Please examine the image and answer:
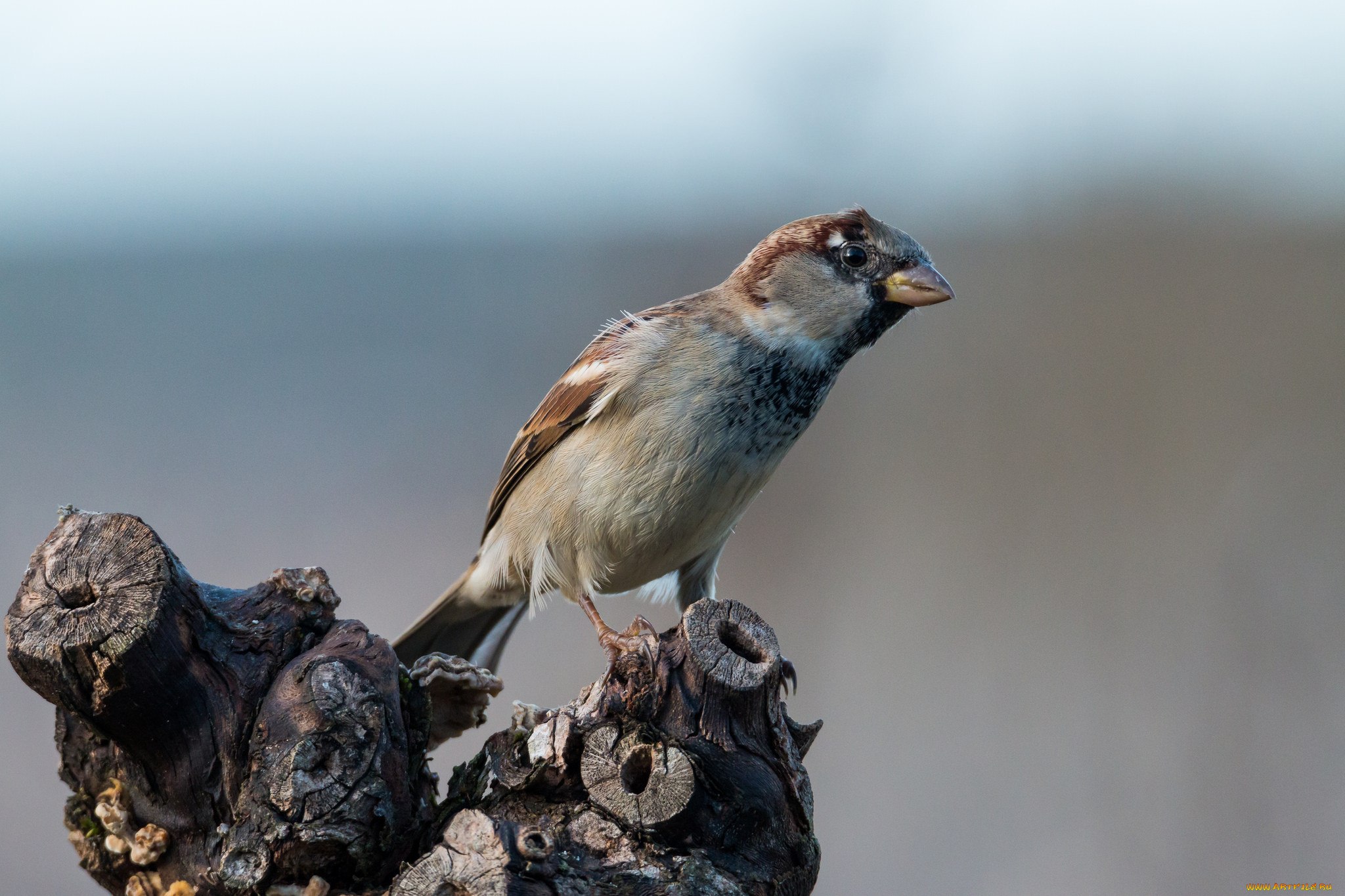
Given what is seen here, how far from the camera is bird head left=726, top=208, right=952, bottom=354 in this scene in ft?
9.43

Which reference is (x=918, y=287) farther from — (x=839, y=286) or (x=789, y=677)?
(x=789, y=677)

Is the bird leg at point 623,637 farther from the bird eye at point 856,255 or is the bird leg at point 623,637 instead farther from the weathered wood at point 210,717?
the bird eye at point 856,255

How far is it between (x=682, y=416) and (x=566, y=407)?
1.39ft

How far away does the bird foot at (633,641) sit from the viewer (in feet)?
6.61

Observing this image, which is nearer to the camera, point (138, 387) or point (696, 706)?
point (696, 706)

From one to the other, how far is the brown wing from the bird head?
1.10 feet

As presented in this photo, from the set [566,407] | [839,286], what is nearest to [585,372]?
[566,407]

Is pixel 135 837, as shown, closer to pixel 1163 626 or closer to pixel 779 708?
pixel 779 708

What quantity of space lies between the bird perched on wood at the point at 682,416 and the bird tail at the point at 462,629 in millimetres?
11

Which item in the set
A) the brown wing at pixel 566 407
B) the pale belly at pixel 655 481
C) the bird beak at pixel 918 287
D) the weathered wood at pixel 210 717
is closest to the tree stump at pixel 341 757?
the weathered wood at pixel 210 717

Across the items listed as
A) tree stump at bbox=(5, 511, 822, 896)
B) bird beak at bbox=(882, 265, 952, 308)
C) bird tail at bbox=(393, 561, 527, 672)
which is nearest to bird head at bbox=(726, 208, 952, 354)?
bird beak at bbox=(882, 265, 952, 308)

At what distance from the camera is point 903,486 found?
6.12 m

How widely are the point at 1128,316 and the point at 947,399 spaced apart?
1166 mm

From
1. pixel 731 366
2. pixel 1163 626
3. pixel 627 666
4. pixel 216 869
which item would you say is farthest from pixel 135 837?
pixel 1163 626
